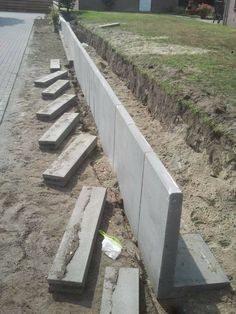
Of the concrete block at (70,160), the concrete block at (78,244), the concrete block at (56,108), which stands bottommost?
the concrete block at (78,244)

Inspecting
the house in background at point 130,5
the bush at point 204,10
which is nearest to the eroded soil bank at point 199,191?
the bush at point 204,10

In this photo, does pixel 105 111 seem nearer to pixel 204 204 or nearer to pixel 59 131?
pixel 59 131

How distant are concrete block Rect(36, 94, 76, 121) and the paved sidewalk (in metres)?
0.81

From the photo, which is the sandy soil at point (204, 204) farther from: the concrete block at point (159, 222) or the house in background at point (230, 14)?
the house in background at point (230, 14)

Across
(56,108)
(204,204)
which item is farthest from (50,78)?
(204,204)

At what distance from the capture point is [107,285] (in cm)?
344

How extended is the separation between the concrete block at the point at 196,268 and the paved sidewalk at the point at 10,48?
4871 mm

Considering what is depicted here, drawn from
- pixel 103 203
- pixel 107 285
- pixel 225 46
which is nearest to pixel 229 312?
pixel 107 285

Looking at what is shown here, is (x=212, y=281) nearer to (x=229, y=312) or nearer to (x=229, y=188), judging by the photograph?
(x=229, y=312)

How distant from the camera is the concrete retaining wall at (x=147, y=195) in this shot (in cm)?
313

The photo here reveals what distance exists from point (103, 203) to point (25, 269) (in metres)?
1.27

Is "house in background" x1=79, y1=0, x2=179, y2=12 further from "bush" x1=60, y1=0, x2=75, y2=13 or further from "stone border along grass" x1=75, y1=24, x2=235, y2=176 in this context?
"stone border along grass" x1=75, y1=24, x2=235, y2=176

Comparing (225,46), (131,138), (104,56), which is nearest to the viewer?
(131,138)

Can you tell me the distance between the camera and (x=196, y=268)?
374cm
